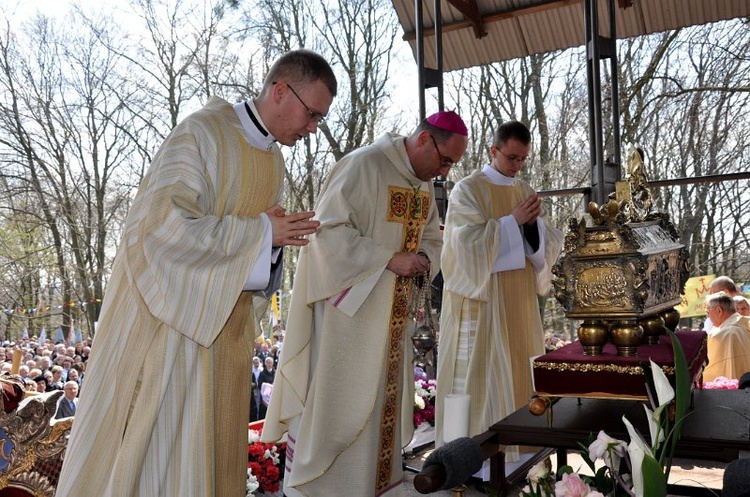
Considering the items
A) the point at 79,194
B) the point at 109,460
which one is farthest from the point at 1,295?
the point at 109,460

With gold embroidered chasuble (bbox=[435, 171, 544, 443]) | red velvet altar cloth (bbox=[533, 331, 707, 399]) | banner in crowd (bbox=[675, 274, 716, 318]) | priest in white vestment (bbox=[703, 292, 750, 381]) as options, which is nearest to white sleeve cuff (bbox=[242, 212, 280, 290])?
red velvet altar cloth (bbox=[533, 331, 707, 399])

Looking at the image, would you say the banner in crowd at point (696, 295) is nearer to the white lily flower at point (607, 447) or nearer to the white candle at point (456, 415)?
the white candle at point (456, 415)

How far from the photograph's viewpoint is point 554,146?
826 inches

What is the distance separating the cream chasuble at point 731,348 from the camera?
726 centimetres

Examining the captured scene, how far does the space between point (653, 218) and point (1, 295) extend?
23086 mm

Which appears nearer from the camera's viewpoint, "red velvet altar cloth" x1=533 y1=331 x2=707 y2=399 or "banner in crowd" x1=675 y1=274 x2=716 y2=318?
"red velvet altar cloth" x1=533 y1=331 x2=707 y2=399

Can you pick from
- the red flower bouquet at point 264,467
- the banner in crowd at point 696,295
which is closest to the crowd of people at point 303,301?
the red flower bouquet at point 264,467

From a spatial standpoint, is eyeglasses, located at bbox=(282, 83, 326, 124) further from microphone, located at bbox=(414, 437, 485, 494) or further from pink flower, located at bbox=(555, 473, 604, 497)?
pink flower, located at bbox=(555, 473, 604, 497)

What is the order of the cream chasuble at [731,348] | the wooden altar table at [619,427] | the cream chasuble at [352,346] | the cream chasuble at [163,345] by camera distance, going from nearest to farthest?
the cream chasuble at [163,345], the wooden altar table at [619,427], the cream chasuble at [352,346], the cream chasuble at [731,348]

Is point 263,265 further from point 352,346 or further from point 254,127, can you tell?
point 352,346

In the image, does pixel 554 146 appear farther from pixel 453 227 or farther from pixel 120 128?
pixel 453 227

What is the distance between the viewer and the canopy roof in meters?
7.23

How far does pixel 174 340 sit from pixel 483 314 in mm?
2845

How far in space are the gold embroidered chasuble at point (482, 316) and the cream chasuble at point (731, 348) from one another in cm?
284
